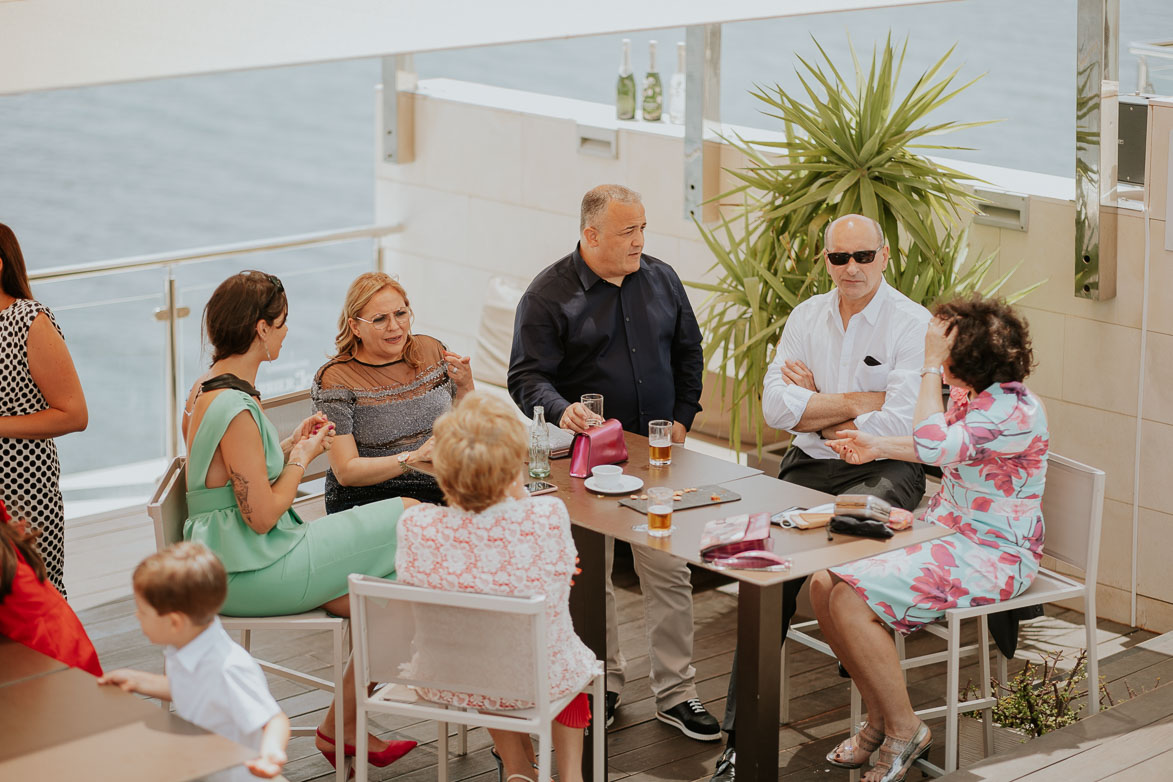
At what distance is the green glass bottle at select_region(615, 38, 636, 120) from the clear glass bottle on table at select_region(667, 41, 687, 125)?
0.19 m

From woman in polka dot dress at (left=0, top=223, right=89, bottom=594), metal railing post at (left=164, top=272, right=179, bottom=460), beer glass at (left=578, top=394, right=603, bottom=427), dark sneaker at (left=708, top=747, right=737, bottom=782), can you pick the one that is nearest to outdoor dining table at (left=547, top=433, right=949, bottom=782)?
beer glass at (left=578, top=394, right=603, bottom=427)

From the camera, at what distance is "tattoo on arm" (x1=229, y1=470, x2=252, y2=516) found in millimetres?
3487

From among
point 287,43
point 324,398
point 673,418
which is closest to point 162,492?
point 324,398

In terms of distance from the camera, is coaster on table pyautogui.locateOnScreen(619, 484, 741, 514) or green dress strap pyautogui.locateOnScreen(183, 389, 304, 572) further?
coaster on table pyautogui.locateOnScreen(619, 484, 741, 514)

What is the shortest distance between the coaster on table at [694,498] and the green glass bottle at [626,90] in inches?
140

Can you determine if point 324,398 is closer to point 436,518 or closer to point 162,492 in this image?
point 162,492

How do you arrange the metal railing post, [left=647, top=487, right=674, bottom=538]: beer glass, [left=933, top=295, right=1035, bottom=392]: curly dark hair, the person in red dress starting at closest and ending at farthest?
the person in red dress
[left=647, top=487, right=674, bottom=538]: beer glass
[left=933, top=295, right=1035, bottom=392]: curly dark hair
the metal railing post

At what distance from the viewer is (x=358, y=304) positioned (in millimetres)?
4070

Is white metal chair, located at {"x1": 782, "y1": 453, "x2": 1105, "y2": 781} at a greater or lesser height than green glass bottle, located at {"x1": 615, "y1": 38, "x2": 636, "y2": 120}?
lesser

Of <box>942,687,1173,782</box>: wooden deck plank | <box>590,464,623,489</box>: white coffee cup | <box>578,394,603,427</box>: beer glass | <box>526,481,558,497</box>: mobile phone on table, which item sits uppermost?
<box>578,394,603,427</box>: beer glass

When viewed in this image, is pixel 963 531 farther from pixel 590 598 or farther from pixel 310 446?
pixel 310 446

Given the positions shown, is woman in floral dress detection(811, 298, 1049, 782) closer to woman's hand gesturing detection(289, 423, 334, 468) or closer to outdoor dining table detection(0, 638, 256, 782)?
woman's hand gesturing detection(289, 423, 334, 468)

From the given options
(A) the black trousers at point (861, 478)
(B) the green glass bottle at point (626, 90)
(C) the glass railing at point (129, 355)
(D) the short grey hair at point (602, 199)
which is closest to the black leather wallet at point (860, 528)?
(A) the black trousers at point (861, 478)

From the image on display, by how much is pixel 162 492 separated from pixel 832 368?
6.70 ft
